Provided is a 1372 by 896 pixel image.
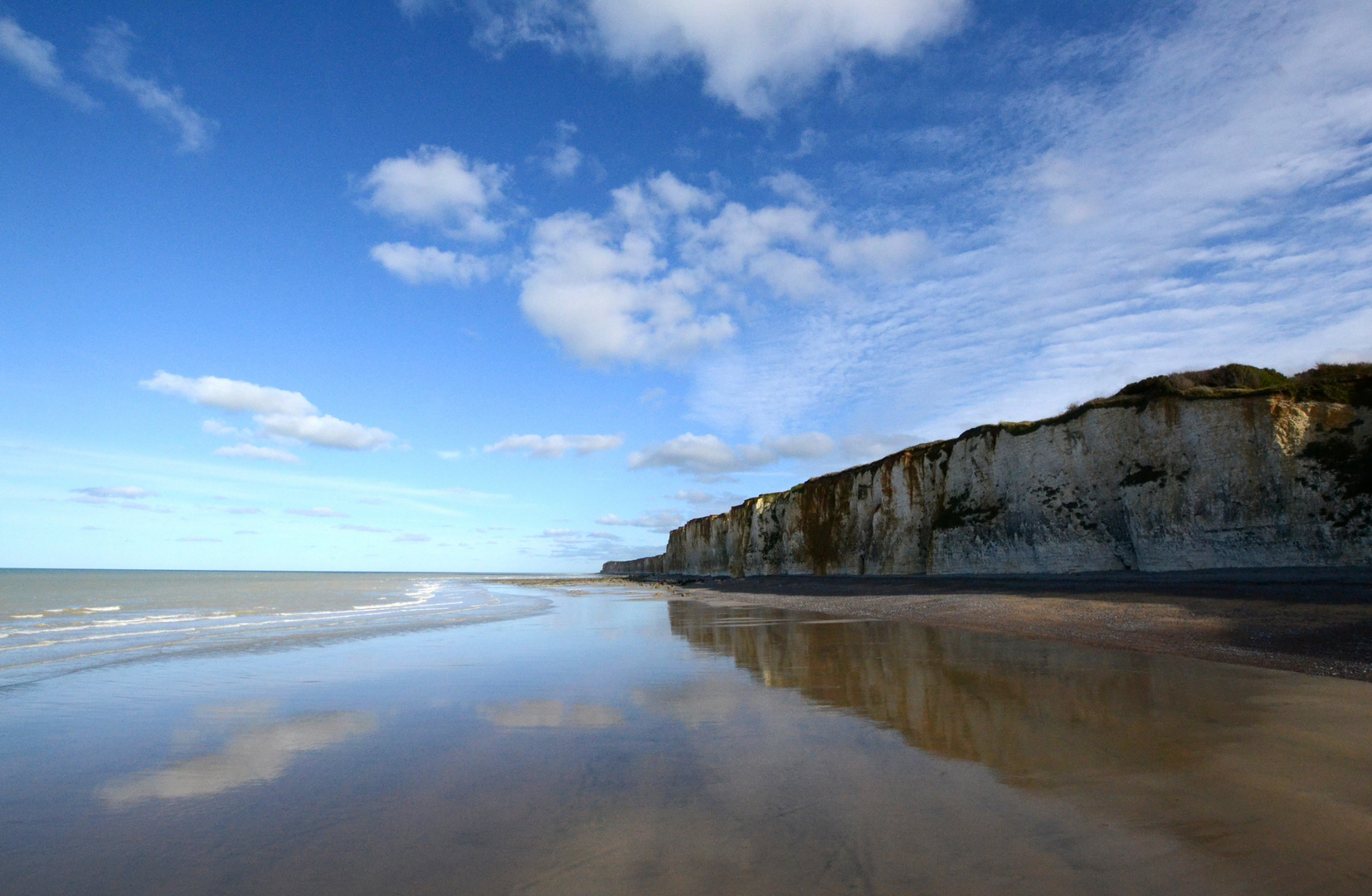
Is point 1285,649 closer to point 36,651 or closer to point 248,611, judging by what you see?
point 36,651

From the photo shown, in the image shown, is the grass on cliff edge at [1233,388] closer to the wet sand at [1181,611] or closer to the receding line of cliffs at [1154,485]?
the receding line of cliffs at [1154,485]

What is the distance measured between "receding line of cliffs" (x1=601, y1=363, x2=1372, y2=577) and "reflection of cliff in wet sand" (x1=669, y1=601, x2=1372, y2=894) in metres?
13.3

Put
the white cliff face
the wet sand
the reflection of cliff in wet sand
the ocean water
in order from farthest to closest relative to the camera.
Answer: the white cliff face → the wet sand → the reflection of cliff in wet sand → the ocean water

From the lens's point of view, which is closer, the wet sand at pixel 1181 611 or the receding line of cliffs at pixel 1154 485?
the wet sand at pixel 1181 611

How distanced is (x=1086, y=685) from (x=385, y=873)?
26.2ft

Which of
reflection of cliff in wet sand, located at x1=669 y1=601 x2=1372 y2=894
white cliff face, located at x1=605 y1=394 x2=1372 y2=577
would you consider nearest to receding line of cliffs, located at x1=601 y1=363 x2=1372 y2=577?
white cliff face, located at x1=605 y1=394 x2=1372 y2=577

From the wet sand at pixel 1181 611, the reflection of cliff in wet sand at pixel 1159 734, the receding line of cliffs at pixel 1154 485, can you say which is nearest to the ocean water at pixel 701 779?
the reflection of cliff in wet sand at pixel 1159 734

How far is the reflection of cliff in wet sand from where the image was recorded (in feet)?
12.5

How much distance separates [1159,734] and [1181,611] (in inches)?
377

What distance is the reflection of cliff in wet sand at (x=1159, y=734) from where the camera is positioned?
380 cm

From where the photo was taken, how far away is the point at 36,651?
1377cm

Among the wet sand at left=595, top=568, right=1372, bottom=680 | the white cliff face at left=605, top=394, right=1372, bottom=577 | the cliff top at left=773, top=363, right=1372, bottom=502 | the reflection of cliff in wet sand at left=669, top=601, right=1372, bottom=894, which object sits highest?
the cliff top at left=773, top=363, right=1372, bottom=502

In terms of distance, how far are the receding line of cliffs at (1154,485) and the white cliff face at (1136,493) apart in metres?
0.04

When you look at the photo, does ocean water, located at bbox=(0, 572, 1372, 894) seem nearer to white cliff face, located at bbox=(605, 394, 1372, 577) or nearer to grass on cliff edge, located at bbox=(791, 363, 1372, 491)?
white cliff face, located at bbox=(605, 394, 1372, 577)
